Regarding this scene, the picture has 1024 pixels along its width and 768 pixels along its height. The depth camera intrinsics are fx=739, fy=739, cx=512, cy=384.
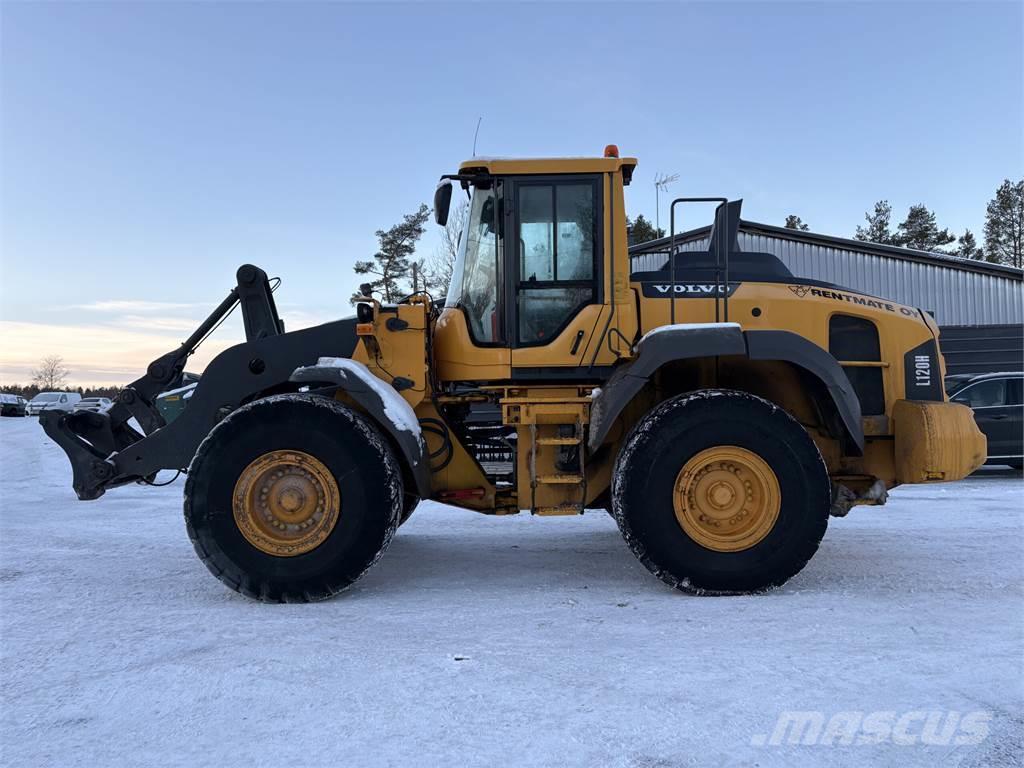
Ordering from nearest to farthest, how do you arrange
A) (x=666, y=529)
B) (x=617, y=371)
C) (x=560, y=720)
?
(x=560, y=720)
(x=666, y=529)
(x=617, y=371)

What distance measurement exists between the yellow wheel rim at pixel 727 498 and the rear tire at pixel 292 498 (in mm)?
1834

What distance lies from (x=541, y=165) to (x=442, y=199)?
746 millimetres

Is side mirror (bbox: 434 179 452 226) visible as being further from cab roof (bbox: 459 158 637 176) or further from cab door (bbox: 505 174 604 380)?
cab door (bbox: 505 174 604 380)

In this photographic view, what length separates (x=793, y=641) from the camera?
3670mm

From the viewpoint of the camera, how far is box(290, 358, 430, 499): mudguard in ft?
15.4

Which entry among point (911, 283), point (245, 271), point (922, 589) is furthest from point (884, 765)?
point (911, 283)

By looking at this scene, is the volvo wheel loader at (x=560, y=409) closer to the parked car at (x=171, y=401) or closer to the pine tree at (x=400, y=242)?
the parked car at (x=171, y=401)

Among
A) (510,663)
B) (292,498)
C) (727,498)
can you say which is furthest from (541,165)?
(510,663)

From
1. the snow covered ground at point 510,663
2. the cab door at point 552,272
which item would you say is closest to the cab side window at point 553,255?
the cab door at point 552,272

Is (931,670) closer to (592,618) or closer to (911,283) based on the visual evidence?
(592,618)

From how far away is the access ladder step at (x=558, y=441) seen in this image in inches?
194

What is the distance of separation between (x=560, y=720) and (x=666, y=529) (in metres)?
1.94

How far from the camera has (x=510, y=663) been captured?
342 centimetres

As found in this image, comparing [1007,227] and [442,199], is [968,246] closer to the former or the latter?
[1007,227]
